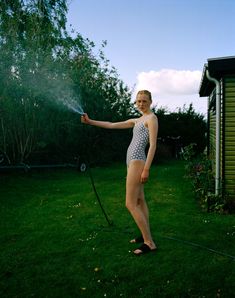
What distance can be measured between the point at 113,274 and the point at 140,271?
0.97ft

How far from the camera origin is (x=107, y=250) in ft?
15.1

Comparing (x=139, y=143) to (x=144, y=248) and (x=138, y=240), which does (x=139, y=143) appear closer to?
(x=144, y=248)

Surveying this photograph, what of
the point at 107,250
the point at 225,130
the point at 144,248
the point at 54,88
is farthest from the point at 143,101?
the point at 54,88

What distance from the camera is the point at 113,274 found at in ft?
12.7

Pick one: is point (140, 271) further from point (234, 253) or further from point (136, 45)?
point (136, 45)

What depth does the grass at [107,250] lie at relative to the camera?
358 centimetres

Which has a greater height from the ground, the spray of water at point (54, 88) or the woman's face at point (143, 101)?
the spray of water at point (54, 88)

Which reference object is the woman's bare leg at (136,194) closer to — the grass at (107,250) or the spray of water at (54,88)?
the grass at (107,250)

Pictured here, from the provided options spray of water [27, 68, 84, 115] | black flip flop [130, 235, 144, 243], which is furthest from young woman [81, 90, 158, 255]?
spray of water [27, 68, 84, 115]

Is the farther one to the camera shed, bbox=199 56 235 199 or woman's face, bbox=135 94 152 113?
shed, bbox=199 56 235 199

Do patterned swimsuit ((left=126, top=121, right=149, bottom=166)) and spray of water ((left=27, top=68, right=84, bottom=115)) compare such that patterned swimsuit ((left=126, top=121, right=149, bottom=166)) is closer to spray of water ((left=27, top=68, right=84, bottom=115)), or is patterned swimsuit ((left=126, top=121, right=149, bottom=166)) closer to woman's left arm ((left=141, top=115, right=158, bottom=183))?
woman's left arm ((left=141, top=115, right=158, bottom=183))

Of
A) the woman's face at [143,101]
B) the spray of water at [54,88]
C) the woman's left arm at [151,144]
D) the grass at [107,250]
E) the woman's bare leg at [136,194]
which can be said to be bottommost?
the grass at [107,250]

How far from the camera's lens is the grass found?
11.8 feet

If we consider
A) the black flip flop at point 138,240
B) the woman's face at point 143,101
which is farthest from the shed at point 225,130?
the woman's face at point 143,101
